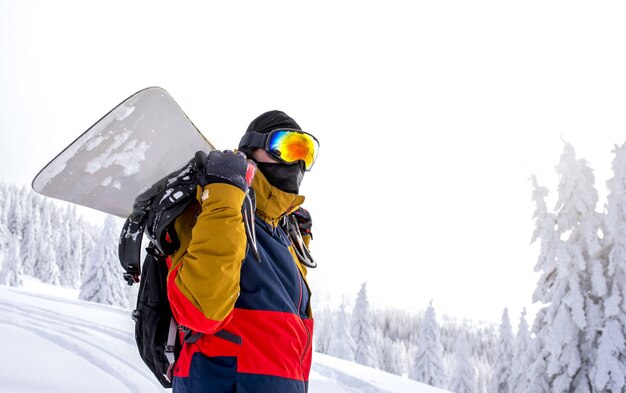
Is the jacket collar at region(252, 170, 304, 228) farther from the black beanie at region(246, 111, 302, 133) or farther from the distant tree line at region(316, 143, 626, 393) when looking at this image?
the distant tree line at region(316, 143, 626, 393)

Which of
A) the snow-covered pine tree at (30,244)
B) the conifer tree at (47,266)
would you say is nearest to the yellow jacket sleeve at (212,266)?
the conifer tree at (47,266)

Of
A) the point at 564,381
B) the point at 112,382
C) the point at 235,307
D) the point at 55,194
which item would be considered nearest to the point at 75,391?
the point at 112,382

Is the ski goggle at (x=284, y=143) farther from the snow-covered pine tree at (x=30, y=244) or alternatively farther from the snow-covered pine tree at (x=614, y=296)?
the snow-covered pine tree at (x=30, y=244)

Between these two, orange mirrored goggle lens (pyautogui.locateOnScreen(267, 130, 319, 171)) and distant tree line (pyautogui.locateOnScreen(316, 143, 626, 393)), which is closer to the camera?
orange mirrored goggle lens (pyautogui.locateOnScreen(267, 130, 319, 171))

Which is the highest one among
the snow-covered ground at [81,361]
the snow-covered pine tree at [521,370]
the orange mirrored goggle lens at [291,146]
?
the orange mirrored goggle lens at [291,146]

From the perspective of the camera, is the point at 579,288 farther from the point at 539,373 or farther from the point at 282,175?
the point at 282,175

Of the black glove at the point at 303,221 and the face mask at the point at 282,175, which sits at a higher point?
the face mask at the point at 282,175

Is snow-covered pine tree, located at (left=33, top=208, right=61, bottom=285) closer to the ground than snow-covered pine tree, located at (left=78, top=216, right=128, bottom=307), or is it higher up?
closer to the ground

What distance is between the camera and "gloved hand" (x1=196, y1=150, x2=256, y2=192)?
2.00 metres

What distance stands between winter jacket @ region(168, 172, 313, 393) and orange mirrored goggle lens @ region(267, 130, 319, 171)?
0.44m

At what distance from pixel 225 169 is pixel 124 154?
1.37m

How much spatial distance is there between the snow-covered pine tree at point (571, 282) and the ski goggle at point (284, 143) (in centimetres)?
1463

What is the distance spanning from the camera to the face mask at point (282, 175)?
2.51m

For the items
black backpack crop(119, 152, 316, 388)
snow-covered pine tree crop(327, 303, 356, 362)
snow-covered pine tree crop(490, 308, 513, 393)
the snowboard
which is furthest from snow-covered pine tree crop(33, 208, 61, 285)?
black backpack crop(119, 152, 316, 388)
